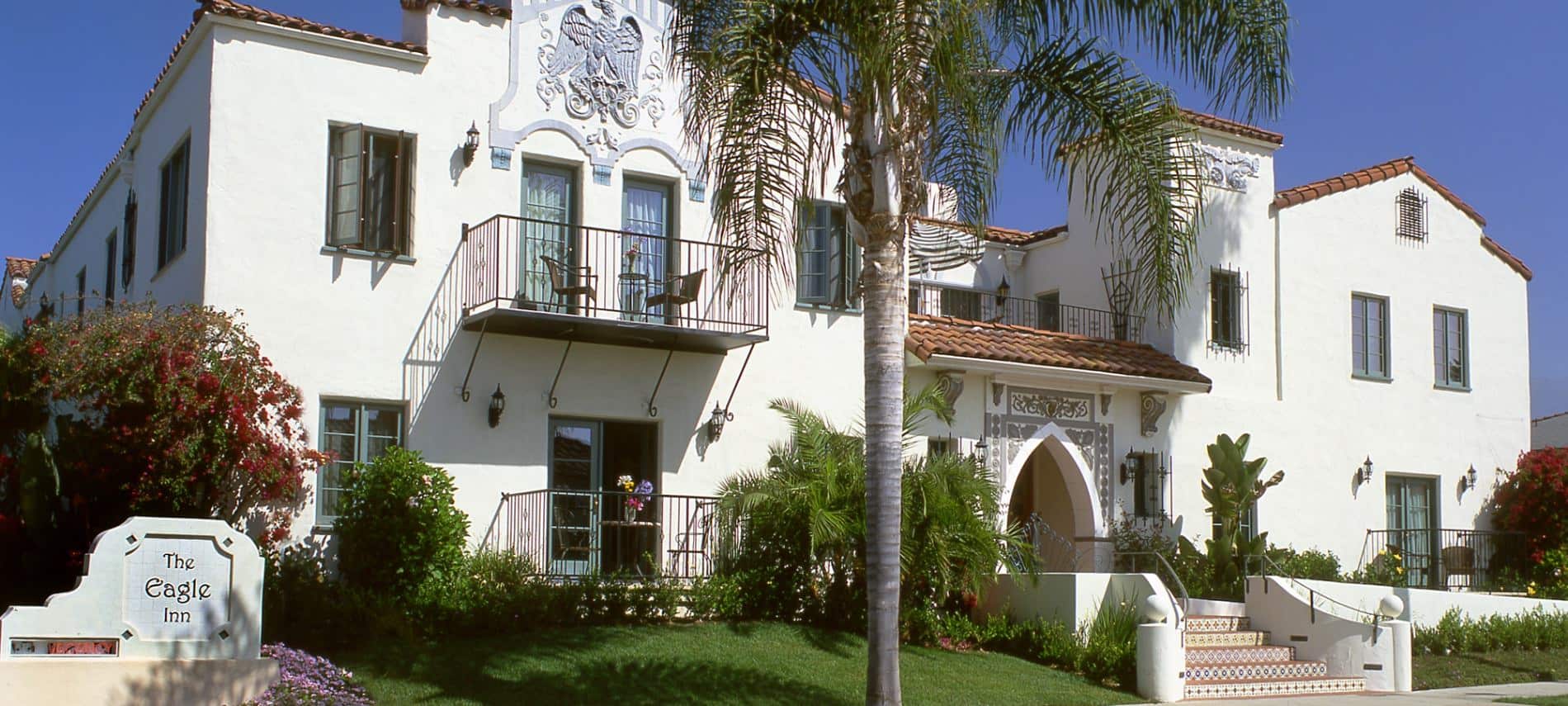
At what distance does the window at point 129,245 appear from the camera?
1902cm

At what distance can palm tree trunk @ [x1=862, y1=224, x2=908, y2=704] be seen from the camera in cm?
1168

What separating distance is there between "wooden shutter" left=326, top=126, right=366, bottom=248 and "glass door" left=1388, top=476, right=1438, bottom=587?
16.5m

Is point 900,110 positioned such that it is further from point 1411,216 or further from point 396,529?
point 1411,216

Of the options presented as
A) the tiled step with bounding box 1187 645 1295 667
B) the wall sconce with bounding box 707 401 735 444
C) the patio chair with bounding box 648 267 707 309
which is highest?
the patio chair with bounding box 648 267 707 309

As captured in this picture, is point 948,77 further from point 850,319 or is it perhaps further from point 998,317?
point 998,317

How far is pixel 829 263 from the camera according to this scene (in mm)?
18766

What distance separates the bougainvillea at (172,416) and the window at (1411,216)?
18.0 meters

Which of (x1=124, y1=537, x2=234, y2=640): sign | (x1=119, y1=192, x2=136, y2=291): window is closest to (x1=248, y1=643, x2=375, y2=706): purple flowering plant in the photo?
(x1=124, y1=537, x2=234, y2=640): sign

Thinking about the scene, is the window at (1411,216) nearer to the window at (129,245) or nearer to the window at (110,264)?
the window at (129,245)

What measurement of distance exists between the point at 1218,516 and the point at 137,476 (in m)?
14.0

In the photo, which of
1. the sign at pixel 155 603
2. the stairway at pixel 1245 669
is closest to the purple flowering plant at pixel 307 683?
the sign at pixel 155 603

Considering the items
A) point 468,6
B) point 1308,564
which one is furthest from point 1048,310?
point 468,6

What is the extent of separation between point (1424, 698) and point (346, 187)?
12.6m

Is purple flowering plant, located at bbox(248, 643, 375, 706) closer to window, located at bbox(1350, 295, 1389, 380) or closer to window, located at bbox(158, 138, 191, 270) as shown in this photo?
window, located at bbox(158, 138, 191, 270)
